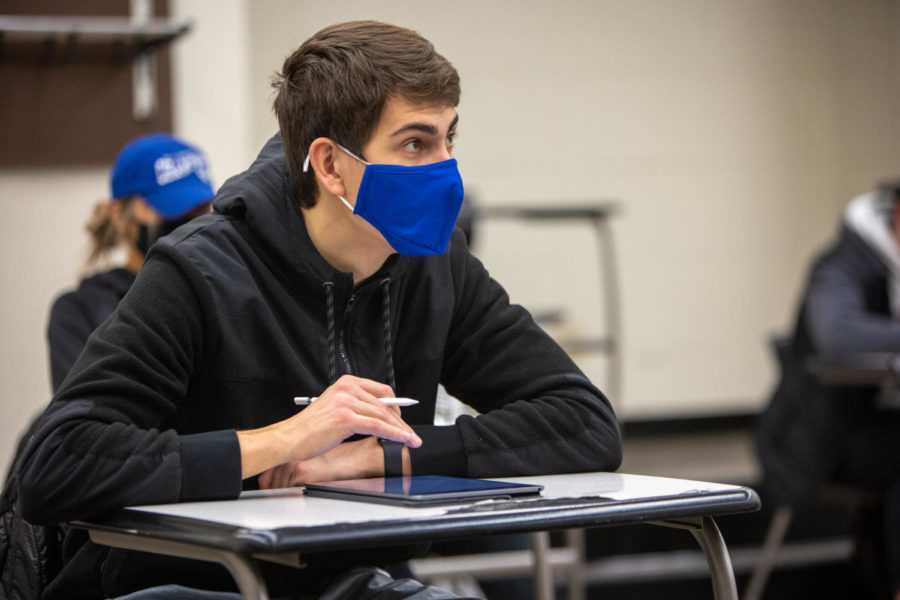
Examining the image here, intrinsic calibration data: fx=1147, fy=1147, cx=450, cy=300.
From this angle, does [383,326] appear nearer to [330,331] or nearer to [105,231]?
[330,331]

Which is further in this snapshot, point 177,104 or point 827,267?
point 827,267

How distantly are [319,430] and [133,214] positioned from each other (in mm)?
1286

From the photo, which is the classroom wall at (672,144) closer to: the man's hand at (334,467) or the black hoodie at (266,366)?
the black hoodie at (266,366)

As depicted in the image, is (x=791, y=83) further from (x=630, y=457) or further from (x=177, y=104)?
(x=177, y=104)

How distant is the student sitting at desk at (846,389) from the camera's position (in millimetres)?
3346

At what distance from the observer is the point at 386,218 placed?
152cm

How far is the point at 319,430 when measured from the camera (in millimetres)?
1304

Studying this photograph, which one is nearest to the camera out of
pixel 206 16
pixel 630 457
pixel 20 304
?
pixel 20 304

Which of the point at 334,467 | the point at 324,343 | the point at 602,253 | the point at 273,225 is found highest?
the point at 273,225

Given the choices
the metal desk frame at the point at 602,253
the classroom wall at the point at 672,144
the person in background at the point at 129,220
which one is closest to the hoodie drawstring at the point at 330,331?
the person in background at the point at 129,220

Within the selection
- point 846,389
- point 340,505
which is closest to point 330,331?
point 340,505

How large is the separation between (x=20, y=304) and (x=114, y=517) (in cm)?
219

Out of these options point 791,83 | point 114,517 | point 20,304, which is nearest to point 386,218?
point 114,517

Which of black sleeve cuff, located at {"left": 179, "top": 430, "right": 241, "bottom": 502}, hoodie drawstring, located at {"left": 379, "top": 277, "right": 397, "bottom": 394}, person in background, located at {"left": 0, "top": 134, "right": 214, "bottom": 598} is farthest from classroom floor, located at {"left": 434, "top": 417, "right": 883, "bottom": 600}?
black sleeve cuff, located at {"left": 179, "top": 430, "right": 241, "bottom": 502}
